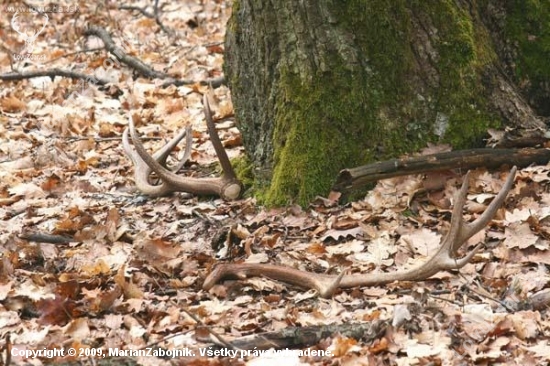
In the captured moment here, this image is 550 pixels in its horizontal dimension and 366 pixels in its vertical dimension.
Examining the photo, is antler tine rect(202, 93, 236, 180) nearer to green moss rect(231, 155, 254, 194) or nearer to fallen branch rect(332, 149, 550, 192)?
green moss rect(231, 155, 254, 194)

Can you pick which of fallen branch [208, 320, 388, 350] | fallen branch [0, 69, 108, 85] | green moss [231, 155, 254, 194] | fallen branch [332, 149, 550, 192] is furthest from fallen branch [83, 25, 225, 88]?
fallen branch [208, 320, 388, 350]

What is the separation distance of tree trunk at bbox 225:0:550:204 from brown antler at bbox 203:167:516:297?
107 cm

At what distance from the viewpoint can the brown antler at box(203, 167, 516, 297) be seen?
434cm

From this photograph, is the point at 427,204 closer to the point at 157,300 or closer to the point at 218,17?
the point at 157,300

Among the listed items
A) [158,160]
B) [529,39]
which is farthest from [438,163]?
[158,160]

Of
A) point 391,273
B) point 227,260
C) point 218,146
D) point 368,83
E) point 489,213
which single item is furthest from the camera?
point 218,146

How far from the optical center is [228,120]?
8109 millimetres

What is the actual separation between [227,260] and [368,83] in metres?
1.48

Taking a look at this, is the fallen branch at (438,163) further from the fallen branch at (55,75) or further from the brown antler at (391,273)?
the fallen branch at (55,75)

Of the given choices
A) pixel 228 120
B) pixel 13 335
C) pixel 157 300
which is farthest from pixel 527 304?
pixel 228 120

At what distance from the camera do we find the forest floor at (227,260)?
12.8ft

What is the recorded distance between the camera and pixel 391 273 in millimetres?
4547

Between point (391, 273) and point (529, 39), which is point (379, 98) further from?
point (391, 273)

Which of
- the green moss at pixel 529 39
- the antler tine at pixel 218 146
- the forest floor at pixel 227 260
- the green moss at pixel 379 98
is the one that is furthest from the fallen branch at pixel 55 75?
the green moss at pixel 529 39
